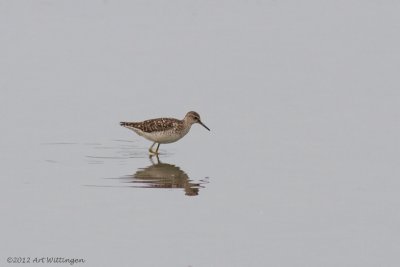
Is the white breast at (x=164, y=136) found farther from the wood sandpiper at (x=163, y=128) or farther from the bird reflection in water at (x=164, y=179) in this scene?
the bird reflection in water at (x=164, y=179)

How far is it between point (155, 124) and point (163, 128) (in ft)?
0.66

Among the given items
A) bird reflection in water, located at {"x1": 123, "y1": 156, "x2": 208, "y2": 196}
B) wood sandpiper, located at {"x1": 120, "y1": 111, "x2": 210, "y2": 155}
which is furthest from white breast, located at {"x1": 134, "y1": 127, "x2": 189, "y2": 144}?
bird reflection in water, located at {"x1": 123, "y1": 156, "x2": 208, "y2": 196}

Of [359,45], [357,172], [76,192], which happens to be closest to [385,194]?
[357,172]

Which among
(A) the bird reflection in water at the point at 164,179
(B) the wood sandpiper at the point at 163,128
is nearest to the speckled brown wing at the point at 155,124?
(B) the wood sandpiper at the point at 163,128

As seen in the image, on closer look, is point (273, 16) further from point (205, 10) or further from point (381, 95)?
point (381, 95)

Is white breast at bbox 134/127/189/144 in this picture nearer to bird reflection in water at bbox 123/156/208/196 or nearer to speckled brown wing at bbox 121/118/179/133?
speckled brown wing at bbox 121/118/179/133

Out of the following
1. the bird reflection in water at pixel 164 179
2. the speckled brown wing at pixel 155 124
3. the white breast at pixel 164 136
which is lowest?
the bird reflection in water at pixel 164 179

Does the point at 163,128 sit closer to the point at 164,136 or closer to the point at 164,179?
the point at 164,136

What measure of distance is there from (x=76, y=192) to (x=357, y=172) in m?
4.96

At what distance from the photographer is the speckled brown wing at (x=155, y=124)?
67.4ft

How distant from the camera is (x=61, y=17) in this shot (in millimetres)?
34438

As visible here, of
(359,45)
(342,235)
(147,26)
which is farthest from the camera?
(147,26)

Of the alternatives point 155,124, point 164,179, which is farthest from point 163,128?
point 164,179

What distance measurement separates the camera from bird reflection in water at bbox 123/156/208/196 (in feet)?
53.8
